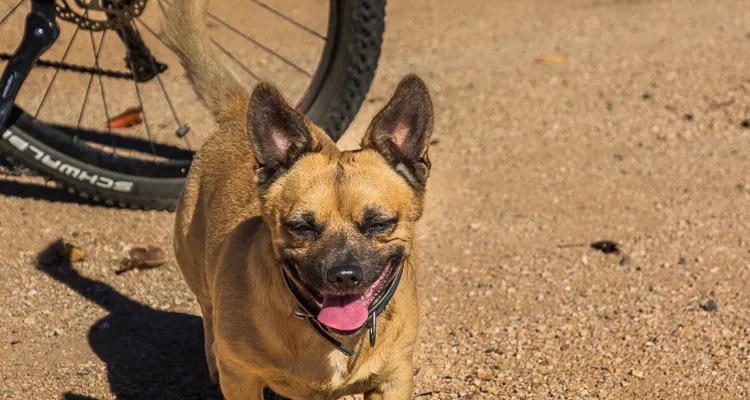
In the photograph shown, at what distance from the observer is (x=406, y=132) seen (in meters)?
3.51

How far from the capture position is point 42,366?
172 inches

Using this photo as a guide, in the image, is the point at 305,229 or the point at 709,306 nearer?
the point at 305,229

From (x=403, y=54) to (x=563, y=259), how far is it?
364 cm

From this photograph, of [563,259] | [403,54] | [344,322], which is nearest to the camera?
[344,322]

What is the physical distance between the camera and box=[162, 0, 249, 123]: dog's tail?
14.7 feet

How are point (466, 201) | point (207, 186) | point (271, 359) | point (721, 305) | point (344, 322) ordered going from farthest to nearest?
1. point (466, 201)
2. point (721, 305)
3. point (207, 186)
4. point (271, 359)
5. point (344, 322)

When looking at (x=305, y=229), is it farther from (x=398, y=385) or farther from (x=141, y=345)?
(x=141, y=345)

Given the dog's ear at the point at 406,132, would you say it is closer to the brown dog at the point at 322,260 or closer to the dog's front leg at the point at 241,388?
the brown dog at the point at 322,260

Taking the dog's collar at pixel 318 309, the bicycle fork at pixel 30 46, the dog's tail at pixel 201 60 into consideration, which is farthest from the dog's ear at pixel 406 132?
the bicycle fork at pixel 30 46

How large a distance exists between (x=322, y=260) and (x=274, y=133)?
1.82ft

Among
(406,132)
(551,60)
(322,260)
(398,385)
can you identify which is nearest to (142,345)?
(398,385)

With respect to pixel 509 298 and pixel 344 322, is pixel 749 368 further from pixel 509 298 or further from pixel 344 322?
pixel 344 322

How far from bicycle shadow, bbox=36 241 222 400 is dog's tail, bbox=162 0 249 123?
1.05 m

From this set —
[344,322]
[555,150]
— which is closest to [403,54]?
[555,150]
